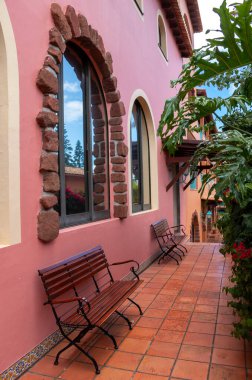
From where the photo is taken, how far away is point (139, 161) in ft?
21.6

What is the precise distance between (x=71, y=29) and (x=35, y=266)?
250 cm

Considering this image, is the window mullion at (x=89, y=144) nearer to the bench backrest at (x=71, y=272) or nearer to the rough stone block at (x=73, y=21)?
the bench backrest at (x=71, y=272)

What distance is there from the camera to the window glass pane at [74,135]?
3.66m

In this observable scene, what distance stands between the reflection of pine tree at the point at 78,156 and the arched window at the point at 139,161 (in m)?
2.02

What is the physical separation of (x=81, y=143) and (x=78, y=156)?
21 centimetres

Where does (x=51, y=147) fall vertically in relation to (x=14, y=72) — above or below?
below

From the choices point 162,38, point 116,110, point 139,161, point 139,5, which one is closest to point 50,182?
point 116,110

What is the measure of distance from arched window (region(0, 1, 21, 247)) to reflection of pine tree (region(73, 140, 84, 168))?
1306 millimetres

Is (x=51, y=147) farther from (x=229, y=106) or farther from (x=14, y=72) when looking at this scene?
(x=229, y=106)

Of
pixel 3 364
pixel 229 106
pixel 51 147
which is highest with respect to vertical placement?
pixel 229 106

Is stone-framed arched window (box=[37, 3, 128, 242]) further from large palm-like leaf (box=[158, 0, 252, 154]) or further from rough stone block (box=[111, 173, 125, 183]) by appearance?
large palm-like leaf (box=[158, 0, 252, 154])

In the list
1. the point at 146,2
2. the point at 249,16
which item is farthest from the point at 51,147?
the point at 146,2

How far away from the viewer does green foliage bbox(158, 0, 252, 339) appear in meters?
2.11

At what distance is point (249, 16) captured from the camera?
2.02 m
